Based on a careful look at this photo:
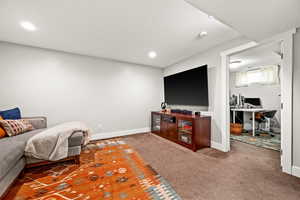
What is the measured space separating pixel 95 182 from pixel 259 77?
600cm

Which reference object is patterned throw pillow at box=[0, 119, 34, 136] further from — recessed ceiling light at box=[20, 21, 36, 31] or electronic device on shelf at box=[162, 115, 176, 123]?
electronic device on shelf at box=[162, 115, 176, 123]

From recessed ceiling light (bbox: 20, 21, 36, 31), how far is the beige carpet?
296 cm

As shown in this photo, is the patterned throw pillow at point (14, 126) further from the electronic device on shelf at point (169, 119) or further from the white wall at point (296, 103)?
the white wall at point (296, 103)

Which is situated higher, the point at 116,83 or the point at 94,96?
the point at 116,83

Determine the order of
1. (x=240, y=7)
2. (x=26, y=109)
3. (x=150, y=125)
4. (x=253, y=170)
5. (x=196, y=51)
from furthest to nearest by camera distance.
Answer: (x=150, y=125)
(x=196, y=51)
(x=26, y=109)
(x=253, y=170)
(x=240, y=7)

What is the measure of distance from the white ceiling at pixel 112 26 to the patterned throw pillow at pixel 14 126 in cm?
161

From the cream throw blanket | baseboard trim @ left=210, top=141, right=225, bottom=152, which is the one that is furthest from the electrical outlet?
baseboard trim @ left=210, top=141, right=225, bottom=152

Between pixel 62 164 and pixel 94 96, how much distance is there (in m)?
1.78

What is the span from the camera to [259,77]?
4.28m

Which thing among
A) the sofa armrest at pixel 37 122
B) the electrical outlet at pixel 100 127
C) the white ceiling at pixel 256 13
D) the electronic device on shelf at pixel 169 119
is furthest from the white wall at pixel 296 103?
the sofa armrest at pixel 37 122

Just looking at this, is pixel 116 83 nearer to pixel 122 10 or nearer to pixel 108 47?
pixel 108 47

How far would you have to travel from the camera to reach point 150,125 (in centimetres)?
407

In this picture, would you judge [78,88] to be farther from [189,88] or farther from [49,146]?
[189,88]

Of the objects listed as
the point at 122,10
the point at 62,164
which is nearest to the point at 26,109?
the point at 62,164
